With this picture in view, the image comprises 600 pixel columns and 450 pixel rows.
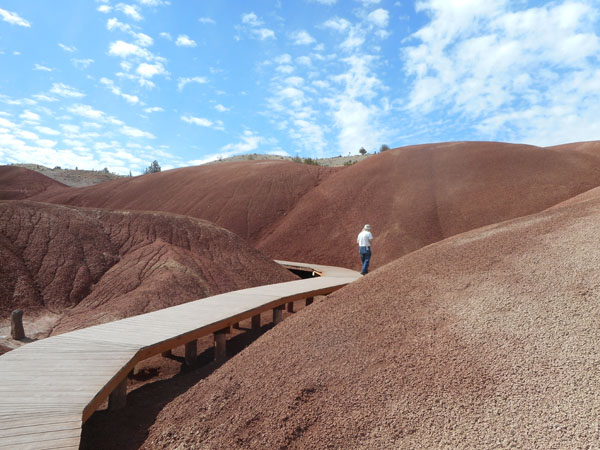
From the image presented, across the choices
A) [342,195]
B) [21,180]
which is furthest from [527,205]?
[21,180]

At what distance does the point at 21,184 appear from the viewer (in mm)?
45188

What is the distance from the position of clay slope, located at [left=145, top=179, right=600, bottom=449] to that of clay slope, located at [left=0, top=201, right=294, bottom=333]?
6.50 metres

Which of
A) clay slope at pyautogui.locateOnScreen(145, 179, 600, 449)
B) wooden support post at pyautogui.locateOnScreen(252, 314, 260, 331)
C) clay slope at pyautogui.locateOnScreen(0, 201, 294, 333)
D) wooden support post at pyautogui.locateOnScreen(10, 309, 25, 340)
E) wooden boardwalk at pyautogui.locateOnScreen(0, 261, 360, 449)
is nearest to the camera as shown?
clay slope at pyautogui.locateOnScreen(145, 179, 600, 449)

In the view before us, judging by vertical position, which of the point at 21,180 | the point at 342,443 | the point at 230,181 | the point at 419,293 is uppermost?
the point at 21,180

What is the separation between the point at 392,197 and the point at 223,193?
13.3 m

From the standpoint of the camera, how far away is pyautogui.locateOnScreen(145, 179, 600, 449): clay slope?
2.85 metres

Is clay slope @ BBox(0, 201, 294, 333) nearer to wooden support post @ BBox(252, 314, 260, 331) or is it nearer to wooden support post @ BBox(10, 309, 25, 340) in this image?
wooden support post @ BBox(10, 309, 25, 340)

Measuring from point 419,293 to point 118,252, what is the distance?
10517 millimetres

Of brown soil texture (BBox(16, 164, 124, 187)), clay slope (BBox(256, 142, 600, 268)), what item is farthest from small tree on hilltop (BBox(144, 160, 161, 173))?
clay slope (BBox(256, 142, 600, 268))

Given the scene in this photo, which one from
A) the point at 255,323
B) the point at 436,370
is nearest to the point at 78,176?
the point at 255,323

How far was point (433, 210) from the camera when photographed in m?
20.7

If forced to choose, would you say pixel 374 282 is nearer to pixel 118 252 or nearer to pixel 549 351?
pixel 549 351

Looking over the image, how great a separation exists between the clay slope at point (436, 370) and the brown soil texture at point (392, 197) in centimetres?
1398

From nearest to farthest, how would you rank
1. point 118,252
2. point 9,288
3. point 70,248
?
point 9,288, point 70,248, point 118,252
